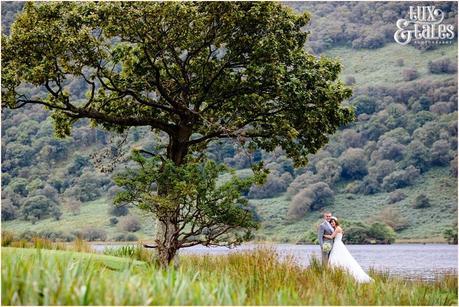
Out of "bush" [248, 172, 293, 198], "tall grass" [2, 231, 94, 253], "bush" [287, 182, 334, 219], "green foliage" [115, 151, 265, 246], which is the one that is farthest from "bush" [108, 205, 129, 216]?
"green foliage" [115, 151, 265, 246]

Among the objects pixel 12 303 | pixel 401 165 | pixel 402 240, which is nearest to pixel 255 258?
pixel 12 303

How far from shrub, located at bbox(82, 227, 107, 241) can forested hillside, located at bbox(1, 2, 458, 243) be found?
152 mm

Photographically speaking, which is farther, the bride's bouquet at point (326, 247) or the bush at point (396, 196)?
the bush at point (396, 196)

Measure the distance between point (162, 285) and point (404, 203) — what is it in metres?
77.6

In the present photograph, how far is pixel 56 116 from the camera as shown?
71.2ft

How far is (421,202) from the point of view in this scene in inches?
3263

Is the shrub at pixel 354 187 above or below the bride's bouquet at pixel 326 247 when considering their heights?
above

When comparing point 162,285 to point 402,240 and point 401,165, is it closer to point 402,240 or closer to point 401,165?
point 402,240

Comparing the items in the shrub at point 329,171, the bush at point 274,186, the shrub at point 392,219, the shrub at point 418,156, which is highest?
the shrub at point 418,156

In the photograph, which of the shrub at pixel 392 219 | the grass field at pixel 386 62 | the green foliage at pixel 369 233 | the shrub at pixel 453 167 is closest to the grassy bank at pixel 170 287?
the green foliage at pixel 369 233

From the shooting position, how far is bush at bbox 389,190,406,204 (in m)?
84.8

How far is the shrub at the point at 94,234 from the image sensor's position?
77944 mm

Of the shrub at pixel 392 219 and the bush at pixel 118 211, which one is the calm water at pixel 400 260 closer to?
the shrub at pixel 392 219

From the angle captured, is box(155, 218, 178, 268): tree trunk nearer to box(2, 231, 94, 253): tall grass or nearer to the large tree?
the large tree
